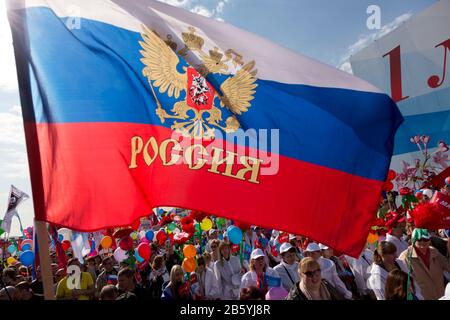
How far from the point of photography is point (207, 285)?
7641 millimetres

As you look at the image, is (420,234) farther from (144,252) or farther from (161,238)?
(161,238)

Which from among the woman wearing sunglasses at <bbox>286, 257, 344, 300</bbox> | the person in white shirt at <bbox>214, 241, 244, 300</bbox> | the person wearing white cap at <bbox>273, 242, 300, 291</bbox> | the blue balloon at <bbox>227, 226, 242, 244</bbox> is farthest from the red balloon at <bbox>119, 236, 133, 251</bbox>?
the woman wearing sunglasses at <bbox>286, 257, 344, 300</bbox>

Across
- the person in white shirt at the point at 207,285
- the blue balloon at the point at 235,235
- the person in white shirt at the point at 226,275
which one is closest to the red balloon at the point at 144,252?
the blue balloon at the point at 235,235

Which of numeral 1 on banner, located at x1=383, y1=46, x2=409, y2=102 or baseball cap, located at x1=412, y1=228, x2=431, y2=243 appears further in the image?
numeral 1 on banner, located at x1=383, y1=46, x2=409, y2=102

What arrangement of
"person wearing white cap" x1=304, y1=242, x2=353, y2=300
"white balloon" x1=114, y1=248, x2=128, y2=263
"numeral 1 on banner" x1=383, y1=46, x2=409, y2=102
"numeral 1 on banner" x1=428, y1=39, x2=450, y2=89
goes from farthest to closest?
"numeral 1 on banner" x1=383, y1=46, x2=409, y2=102 < "numeral 1 on banner" x1=428, y1=39, x2=450, y2=89 < "white balloon" x1=114, y1=248, x2=128, y2=263 < "person wearing white cap" x1=304, y1=242, x2=353, y2=300

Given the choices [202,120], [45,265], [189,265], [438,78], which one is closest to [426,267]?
[202,120]

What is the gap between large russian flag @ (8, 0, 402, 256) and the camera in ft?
12.6

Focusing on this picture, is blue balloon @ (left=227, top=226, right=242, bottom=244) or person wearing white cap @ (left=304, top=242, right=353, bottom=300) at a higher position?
person wearing white cap @ (left=304, top=242, right=353, bottom=300)

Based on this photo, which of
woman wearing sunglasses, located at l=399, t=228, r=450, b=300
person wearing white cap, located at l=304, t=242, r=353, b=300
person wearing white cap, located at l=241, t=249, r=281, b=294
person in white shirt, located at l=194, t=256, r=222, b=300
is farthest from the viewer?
person in white shirt, located at l=194, t=256, r=222, b=300

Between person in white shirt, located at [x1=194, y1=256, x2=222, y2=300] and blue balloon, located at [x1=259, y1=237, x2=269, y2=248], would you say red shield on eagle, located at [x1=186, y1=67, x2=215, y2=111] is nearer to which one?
person in white shirt, located at [x1=194, y1=256, x2=222, y2=300]

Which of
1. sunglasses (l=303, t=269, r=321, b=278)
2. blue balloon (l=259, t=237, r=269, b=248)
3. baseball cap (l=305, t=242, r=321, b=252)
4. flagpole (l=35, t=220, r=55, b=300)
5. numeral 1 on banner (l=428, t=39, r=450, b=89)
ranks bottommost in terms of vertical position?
blue balloon (l=259, t=237, r=269, b=248)

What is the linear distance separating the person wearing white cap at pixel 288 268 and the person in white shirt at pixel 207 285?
1.47m

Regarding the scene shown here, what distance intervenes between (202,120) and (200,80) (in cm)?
47

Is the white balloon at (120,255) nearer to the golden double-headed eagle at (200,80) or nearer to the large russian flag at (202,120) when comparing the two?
the large russian flag at (202,120)
